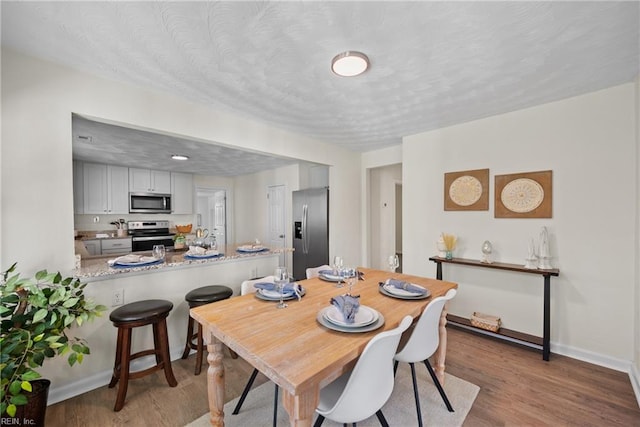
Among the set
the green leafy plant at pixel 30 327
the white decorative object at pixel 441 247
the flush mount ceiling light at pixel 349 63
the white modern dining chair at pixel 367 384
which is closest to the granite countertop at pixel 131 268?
the green leafy plant at pixel 30 327

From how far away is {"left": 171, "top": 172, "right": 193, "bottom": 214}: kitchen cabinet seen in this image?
5.45 m

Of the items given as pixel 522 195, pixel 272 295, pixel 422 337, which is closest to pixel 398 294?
pixel 422 337

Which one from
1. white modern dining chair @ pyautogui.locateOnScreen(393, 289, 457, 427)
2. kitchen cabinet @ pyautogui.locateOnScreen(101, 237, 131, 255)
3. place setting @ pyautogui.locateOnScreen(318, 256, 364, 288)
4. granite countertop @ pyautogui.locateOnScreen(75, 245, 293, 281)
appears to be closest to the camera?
white modern dining chair @ pyautogui.locateOnScreen(393, 289, 457, 427)

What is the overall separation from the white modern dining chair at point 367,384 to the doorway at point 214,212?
18.9 ft

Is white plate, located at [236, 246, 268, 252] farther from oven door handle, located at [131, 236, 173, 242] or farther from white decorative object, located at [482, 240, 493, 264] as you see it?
oven door handle, located at [131, 236, 173, 242]

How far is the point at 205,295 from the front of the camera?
7.43ft

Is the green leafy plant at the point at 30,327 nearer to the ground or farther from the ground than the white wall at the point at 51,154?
nearer to the ground

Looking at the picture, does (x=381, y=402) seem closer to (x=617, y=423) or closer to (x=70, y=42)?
(x=617, y=423)

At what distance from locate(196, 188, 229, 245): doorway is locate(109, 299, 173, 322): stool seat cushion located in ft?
14.7

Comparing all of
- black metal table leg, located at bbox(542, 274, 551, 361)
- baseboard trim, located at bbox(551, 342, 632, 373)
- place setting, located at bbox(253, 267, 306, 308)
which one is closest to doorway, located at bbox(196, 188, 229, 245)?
place setting, located at bbox(253, 267, 306, 308)

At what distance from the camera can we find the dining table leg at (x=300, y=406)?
947mm

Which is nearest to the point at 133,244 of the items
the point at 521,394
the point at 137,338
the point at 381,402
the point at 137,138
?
the point at 137,138

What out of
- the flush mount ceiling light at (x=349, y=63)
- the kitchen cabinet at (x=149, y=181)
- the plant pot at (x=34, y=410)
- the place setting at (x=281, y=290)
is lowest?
the plant pot at (x=34, y=410)

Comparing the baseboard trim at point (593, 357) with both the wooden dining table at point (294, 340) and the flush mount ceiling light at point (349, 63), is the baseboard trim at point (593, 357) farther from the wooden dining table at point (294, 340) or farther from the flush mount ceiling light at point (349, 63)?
the flush mount ceiling light at point (349, 63)
